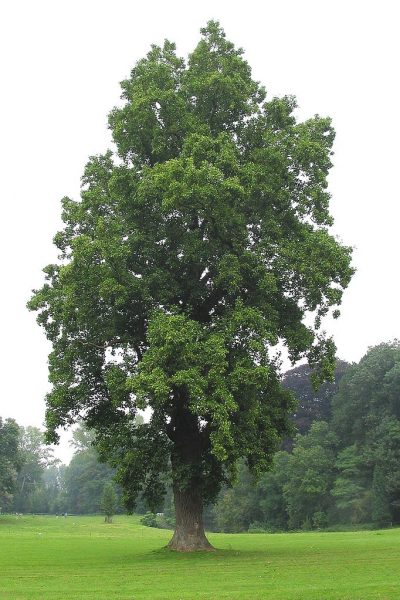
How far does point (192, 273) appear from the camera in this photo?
28391 millimetres

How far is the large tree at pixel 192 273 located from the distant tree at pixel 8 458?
64690 millimetres

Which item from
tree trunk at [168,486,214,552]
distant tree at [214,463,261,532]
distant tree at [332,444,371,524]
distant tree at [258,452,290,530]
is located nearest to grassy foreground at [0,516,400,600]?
tree trunk at [168,486,214,552]

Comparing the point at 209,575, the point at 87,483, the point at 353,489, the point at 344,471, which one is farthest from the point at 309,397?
the point at 209,575

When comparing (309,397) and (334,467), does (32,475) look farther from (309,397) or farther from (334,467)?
(334,467)

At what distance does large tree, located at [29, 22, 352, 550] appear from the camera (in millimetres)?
25203

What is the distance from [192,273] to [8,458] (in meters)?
72.1

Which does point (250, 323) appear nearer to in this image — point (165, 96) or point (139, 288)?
point (139, 288)

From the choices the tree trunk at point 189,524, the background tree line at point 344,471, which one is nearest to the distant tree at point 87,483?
the background tree line at point 344,471

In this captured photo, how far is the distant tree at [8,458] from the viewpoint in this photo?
290 feet

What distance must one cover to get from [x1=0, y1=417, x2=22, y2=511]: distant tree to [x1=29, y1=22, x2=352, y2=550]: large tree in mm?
64690

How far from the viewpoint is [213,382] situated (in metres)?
23.7

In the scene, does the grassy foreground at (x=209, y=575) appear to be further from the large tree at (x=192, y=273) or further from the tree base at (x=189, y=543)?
the large tree at (x=192, y=273)

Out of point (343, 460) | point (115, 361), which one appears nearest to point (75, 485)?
point (343, 460)

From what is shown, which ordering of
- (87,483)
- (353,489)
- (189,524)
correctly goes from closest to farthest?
(189,524), (353,489), (87,483)
